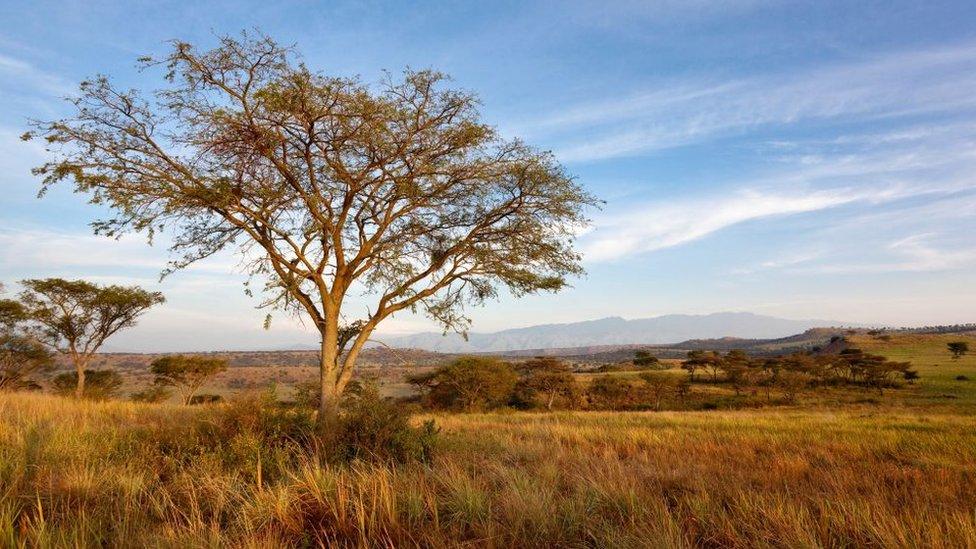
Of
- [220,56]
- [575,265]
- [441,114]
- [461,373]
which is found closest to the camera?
[220,56]

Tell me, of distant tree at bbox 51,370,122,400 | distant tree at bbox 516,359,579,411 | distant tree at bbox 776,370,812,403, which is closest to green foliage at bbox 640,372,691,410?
distant tree at bbox 516,359,579,411

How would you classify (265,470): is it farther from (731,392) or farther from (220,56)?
(731,392)

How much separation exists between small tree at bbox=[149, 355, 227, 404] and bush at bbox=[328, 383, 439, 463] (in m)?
40.6

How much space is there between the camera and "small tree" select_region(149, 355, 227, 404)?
42219 millimetres

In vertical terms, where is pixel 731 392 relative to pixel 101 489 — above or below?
below

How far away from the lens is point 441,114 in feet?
42.8

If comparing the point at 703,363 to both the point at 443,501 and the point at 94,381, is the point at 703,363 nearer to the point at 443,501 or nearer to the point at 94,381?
the point at 94,381

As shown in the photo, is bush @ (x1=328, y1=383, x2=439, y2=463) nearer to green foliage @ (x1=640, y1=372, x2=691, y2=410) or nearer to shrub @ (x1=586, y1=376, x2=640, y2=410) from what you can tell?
shrub @ (x1=586, y1=376, x2=640, y2=410)

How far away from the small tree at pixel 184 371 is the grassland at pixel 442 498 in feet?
123

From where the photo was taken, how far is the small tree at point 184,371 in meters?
42.2

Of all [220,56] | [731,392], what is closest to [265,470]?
[220,56]

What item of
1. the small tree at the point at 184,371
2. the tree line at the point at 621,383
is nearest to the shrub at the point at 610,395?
the tree line at the point at 621,383

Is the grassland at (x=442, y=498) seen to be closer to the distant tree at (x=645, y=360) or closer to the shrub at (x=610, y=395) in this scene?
the shrub at (x=610, y=395)

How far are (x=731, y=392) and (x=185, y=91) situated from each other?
65015 mm
